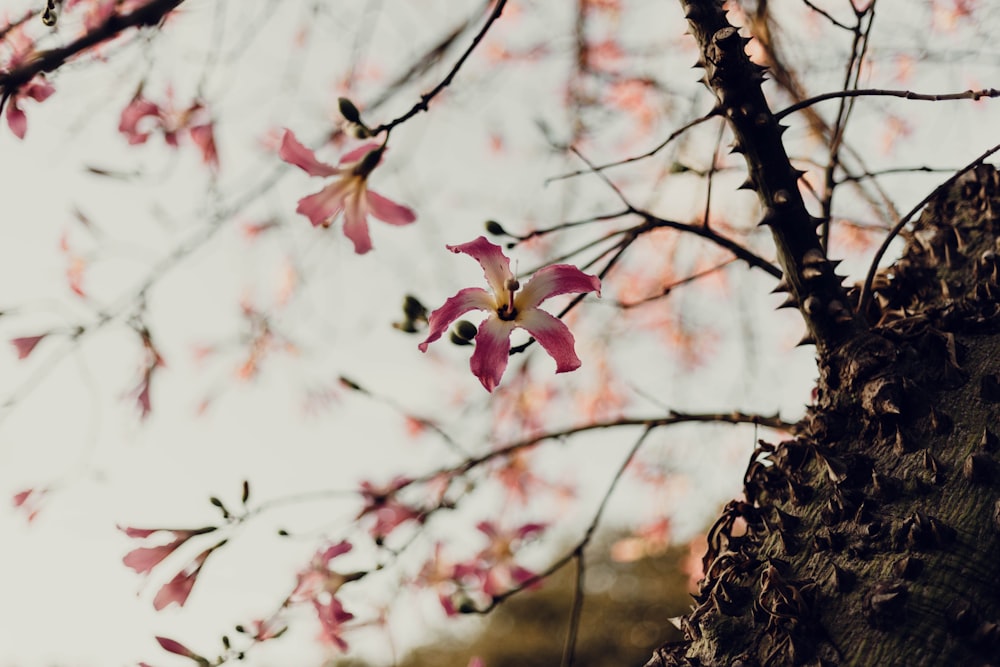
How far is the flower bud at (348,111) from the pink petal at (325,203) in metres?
0.12

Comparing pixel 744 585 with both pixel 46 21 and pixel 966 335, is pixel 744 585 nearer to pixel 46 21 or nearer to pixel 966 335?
pixel 966 335

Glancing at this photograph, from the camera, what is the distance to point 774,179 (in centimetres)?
97

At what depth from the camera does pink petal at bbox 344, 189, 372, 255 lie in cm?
121

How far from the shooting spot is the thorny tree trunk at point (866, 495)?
74 cm

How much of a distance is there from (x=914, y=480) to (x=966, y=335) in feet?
0.77

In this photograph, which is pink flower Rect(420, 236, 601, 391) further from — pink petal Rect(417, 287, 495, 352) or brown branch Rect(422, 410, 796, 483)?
brown branch Rect(422, 410, 796, 483)

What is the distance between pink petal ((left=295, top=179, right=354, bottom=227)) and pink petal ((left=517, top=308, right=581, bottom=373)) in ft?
1.31

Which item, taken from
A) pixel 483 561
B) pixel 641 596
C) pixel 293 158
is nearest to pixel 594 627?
pixel 641 596

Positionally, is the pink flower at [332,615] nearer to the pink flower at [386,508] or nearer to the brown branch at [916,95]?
the pink flower at [386,508]

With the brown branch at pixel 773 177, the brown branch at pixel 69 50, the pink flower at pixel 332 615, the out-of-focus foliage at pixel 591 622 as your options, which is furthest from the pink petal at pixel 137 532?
the out-of-focus foliage at pixel 591 622

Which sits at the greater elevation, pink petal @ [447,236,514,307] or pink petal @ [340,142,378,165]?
pink petal @ [340,142,378,165]

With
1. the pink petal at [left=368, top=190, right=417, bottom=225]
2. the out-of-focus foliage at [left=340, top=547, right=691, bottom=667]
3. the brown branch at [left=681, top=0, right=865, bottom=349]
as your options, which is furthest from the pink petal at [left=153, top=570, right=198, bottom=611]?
the out-of-focus foliage at [left=340, top=547, right=691, bottom=667]

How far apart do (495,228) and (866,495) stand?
71 centimetres

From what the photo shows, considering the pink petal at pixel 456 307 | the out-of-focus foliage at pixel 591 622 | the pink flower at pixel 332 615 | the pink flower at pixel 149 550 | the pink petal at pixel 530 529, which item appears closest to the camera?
the pink petal at pixel 456 307
